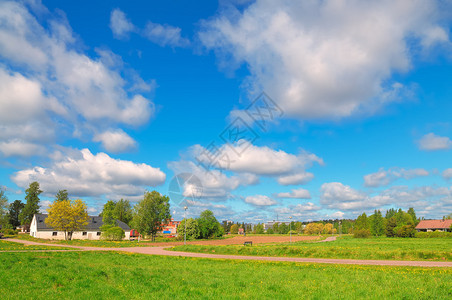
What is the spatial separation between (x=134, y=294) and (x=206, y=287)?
3.35 metres

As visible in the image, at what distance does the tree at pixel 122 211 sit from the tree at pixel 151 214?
3190 cm

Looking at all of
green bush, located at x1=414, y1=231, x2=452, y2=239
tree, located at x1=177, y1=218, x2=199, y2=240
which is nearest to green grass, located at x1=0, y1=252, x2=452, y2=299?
tree, located at x1=177, y1=218, x2=199, y2=240

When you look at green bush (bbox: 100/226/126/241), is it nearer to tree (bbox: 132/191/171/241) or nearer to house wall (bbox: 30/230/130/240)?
tree (bbox: 132/191/171/241)

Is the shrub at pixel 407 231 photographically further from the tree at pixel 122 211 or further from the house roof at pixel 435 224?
the tree at pixel 122 211

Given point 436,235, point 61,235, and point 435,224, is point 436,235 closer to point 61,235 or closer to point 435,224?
point 435,224

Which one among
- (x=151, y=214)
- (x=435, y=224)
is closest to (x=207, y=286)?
(x=151, y=214)

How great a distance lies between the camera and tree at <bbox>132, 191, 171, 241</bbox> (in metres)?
79.8

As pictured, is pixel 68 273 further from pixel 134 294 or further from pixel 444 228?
pixel 444 228

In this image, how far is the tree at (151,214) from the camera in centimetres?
7981

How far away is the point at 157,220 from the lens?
8175 centimetres

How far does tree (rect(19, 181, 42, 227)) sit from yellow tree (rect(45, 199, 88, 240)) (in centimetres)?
4473

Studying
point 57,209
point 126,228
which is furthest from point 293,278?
point 126,228

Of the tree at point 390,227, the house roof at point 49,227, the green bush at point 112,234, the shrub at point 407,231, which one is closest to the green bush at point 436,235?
the shrub at point 407,231

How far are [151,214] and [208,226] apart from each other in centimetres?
2307
